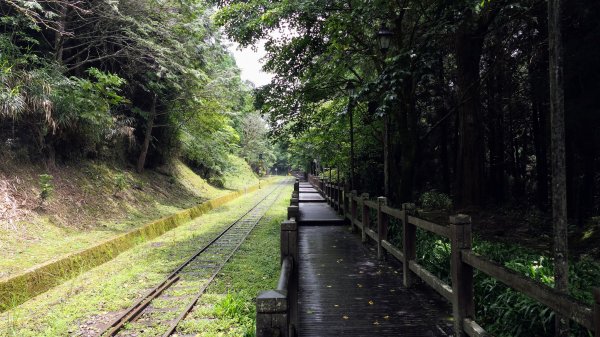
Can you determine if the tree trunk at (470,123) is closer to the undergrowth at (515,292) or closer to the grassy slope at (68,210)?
the undergrowth at (515,292)

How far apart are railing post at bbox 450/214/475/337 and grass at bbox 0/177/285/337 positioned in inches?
187

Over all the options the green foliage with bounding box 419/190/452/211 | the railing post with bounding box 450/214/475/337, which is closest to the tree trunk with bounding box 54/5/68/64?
the railing post with bounding box 450/214/475/337

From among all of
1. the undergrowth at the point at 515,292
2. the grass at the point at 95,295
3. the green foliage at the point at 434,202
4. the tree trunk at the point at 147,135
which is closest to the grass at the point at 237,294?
the grass at the point at 95,295

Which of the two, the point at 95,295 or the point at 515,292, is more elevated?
the point at 515,292

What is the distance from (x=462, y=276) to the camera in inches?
155

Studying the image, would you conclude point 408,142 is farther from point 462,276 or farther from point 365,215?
point 462,276

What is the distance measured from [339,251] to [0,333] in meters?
6.02

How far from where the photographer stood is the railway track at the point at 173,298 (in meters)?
5.62

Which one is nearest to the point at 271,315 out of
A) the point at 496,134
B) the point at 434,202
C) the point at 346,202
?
the point at 346,202

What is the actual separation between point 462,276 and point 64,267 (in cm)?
783

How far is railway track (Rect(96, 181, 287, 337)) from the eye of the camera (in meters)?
5.62

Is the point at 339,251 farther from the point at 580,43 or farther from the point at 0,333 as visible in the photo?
the point at 580,43

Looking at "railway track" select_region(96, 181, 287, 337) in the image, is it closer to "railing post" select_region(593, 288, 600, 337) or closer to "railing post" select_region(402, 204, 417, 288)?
"railing post" select_region(402, 204, 417, 288)

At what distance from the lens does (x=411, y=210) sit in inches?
248
